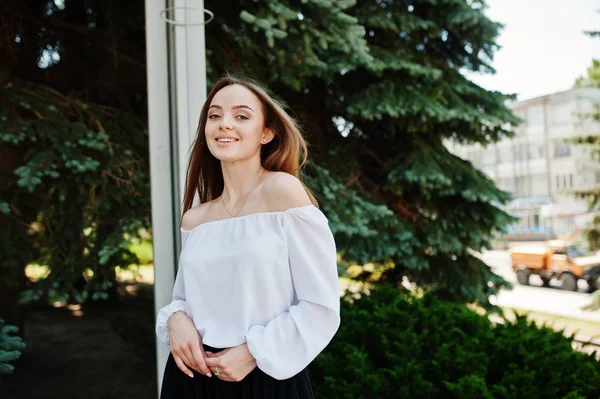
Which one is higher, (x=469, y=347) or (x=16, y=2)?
(x=16, y=2)

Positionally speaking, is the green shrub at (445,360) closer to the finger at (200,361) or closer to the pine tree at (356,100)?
the pine tree at (356,100)

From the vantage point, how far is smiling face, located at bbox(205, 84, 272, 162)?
54.4 inches

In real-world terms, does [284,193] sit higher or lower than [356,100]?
lower

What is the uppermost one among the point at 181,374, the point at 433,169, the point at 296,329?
the point at 433,169

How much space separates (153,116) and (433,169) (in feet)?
9.05

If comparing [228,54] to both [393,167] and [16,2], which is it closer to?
[16,2]

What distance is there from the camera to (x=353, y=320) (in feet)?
9.52

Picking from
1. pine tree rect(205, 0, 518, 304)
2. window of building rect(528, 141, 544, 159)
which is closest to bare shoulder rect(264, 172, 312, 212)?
pine tree rect(205, 0, 518, 304)

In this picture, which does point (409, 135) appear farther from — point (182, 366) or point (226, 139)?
point (182, 366)

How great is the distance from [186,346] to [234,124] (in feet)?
1.89

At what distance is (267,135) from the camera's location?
146cm

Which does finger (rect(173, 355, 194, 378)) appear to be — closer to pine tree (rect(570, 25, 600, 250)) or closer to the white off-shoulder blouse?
the white off-shoulder blouse

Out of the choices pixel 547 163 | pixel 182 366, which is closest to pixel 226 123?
pixel 182 366

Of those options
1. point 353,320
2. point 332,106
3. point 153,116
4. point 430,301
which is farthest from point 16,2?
point 430,301
